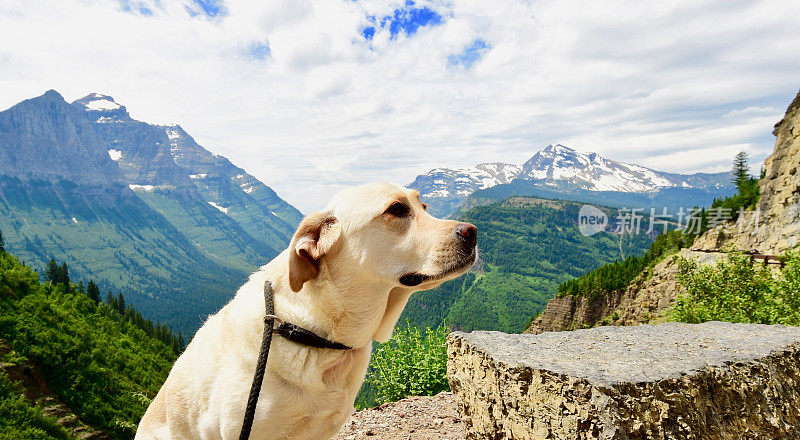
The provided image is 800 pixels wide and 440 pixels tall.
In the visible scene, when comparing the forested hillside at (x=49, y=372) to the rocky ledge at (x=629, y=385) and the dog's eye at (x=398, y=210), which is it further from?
the dog's eye at (x=398, y=210)

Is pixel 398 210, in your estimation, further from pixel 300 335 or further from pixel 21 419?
pixel 21 419

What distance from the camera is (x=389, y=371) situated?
955 cm

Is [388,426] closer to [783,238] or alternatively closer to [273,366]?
[273,366]

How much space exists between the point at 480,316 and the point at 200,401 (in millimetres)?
201472

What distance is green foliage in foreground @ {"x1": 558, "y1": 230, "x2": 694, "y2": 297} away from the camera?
2726 inches

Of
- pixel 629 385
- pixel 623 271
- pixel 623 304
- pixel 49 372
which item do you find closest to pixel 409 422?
pixel 629 385

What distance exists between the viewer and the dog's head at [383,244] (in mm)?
2867

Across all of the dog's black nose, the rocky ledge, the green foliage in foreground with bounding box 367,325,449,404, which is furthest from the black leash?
the green foliage in foreground with bounding box 367,325,449,404

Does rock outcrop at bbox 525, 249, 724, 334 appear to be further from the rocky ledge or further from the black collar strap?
the black collar strap

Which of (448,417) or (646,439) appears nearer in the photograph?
(646,439)

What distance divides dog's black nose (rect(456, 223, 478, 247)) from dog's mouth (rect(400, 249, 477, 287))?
0.24ft

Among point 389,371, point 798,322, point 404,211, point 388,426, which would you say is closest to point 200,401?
point 404,211

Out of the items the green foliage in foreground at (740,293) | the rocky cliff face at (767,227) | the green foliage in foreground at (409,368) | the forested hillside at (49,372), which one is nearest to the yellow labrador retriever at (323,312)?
the forested hillside at (49,372)

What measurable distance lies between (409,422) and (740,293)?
37.1ft
